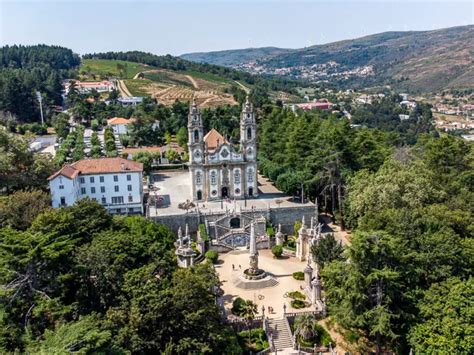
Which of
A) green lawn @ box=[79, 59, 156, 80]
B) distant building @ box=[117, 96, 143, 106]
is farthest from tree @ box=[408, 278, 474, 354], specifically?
green lawn @ box=[79, 59, 156, 80]

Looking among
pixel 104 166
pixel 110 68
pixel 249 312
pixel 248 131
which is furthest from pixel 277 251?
pixel 110 68

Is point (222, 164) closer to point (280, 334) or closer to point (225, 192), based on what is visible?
point (225, 192)

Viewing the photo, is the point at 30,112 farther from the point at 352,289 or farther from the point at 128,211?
the point at 352,289

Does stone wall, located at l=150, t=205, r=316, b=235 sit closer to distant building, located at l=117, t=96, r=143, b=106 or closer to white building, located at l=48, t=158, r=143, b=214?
white building, located at l=48, t=158, r=143, b=214

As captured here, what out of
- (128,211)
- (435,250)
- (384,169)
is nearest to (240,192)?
(128,211)

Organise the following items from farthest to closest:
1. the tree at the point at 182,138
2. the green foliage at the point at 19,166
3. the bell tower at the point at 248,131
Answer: the tree at the point at 182,138 → the bell tower at the point at 248,131 → the green foliage at the point at 19,166

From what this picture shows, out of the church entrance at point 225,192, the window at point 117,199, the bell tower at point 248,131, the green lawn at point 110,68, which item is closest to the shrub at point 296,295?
the church entrance at point 225,192

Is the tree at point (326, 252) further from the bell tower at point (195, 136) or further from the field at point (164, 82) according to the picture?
the field at point (164, 82)
